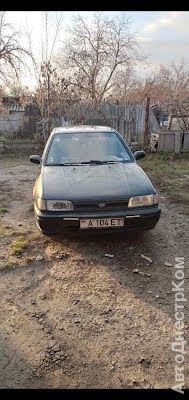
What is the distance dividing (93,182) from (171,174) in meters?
4.93

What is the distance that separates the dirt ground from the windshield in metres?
1.16

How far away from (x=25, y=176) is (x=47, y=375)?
23.2ft

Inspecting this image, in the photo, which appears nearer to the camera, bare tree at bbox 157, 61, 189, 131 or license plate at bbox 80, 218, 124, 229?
license plate at bbox 80, 218, 124, 229

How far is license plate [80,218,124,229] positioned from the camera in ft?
13.8

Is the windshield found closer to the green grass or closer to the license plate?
the license plate

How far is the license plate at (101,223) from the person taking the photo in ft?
13.8

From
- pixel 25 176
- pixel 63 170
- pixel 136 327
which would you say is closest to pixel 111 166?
pixel 63 170

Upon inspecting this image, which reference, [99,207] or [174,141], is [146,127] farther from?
[99,207]

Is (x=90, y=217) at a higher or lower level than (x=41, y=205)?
lower

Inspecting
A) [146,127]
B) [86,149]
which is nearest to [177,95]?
[146,127]

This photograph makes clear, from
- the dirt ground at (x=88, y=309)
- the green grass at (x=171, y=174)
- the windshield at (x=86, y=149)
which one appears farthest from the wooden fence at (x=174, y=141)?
the dirt ground at (x=88, y=309)

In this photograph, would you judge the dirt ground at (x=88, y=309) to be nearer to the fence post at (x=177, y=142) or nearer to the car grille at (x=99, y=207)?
the car grille at (x=99, y=207)

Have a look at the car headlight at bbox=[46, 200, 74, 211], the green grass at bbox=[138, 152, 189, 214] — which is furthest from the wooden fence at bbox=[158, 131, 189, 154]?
the car headlight at bbox=[46, 200, 74, 211]

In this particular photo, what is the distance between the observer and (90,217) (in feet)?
13.8
